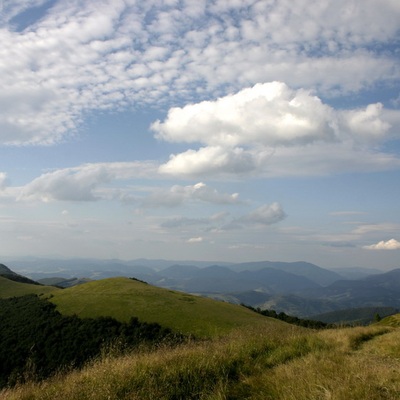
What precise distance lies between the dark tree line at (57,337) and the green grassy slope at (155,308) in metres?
2.09

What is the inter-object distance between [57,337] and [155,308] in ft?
43.0

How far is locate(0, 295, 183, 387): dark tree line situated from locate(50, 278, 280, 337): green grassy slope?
209cm

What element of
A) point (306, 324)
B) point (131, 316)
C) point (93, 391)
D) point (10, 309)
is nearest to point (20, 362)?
point (131, 316)

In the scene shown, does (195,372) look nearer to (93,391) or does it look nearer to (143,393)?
(143,393)

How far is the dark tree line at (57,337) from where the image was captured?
3475 centimetres

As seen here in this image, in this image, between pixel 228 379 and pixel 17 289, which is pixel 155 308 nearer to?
pixel 228 379

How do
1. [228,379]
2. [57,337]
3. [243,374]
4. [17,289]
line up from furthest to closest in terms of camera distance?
[17,289] < [57,337] < [243,374] < [228,379]

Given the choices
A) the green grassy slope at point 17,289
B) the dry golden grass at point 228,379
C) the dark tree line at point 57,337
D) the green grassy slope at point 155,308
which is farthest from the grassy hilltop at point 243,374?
the green grassy slope at point 17,289

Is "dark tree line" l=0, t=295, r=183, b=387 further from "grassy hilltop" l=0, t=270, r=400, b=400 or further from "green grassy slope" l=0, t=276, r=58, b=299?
"green grassy slope" l=0, t=276, r=58, b=299

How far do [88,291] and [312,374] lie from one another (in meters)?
58.9

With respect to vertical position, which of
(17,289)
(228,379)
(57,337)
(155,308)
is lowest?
(17,289)

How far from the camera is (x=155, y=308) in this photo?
48.0m

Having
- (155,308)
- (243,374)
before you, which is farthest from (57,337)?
(243,374)

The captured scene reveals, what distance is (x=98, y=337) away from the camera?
3872 cm
